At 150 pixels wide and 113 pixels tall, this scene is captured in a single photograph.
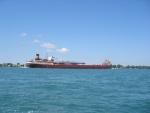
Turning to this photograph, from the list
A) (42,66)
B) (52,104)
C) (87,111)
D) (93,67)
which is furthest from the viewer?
(93,67)

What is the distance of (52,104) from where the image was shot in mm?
14961

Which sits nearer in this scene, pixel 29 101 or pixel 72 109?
pixel 72 109

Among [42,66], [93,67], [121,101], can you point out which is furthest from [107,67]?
[121,101]

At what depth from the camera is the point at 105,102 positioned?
52.5 ft

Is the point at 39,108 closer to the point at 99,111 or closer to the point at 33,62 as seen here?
the point at 99,111

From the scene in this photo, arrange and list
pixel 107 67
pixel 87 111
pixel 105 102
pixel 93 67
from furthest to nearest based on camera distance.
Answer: pixel 107 67 < pixel 93 67 < pixel 105 102 < pixel 87 111

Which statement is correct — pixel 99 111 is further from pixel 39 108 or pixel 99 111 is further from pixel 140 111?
pixel 39 108

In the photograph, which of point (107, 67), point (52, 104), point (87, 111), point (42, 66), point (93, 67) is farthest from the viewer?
point (107, 67)

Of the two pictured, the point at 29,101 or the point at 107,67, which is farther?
the point at 107,67

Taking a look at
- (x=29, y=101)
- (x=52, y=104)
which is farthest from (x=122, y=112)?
(x=29, y=101)

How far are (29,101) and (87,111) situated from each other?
4376mm

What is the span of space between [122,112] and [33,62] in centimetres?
9873

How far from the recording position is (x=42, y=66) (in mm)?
108750

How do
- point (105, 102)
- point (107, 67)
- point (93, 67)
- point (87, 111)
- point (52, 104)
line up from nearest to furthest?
point (87, 111)
point (52, 104)
point (105, 102)
point (93, 67)
point (107, 67)
